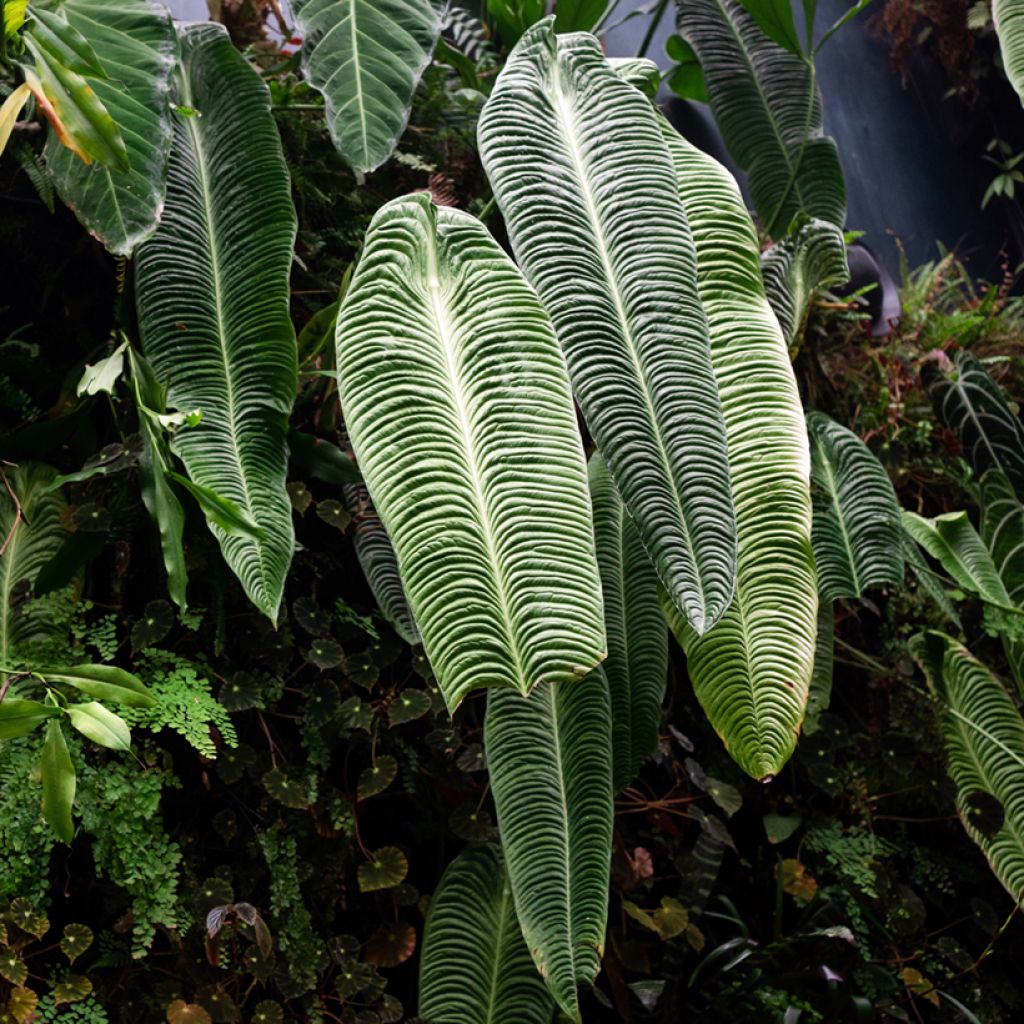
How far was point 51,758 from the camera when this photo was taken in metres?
1.03

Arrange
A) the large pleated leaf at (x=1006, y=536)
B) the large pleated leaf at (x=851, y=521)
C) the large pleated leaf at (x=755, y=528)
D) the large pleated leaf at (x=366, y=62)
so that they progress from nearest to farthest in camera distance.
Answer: the large pleated leaf at (x=755, y=528)
the large pleated leaf at (x=366, y=62)
the large pleated leaf at (x=851, y=521)
the large pleated leaf at (x=1006, y=536)

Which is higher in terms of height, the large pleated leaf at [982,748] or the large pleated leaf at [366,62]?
the large pleated leaf at [366,62]

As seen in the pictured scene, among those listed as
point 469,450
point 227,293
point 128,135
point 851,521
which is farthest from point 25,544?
point 851,521

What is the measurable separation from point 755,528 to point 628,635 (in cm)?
33

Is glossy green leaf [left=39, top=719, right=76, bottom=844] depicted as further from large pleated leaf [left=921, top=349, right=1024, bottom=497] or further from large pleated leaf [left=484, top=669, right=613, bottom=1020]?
large pleated leaf [left=921, top=349, right=1024, bottom=497]

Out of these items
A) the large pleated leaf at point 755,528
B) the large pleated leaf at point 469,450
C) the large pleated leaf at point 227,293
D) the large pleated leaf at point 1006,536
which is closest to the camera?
the large pleated leaf at point 469,450

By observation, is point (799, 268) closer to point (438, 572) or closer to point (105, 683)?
point (438, 572)

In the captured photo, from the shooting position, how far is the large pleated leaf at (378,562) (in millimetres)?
1526

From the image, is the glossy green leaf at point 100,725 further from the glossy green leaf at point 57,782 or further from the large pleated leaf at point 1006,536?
the large pleated leaf at point 1006,536

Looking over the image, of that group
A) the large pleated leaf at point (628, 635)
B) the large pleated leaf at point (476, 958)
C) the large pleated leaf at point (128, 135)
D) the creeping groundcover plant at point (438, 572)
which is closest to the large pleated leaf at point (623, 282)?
the creeping groundcover plant at point (438, 572)

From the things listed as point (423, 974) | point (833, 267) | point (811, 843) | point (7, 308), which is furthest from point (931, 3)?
point (423, 974)

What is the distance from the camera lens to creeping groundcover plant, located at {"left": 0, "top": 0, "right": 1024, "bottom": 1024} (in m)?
1.11

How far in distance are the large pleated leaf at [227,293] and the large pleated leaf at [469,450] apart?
0.29 metres

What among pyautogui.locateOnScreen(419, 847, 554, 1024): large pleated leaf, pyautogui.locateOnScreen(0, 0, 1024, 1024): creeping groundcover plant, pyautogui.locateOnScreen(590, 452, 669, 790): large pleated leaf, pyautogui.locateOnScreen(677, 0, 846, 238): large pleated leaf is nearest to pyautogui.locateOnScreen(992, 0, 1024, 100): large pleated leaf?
pyautogui.locateOnScreen(0, 0, 1024, 1024): creeping groundcover plant
